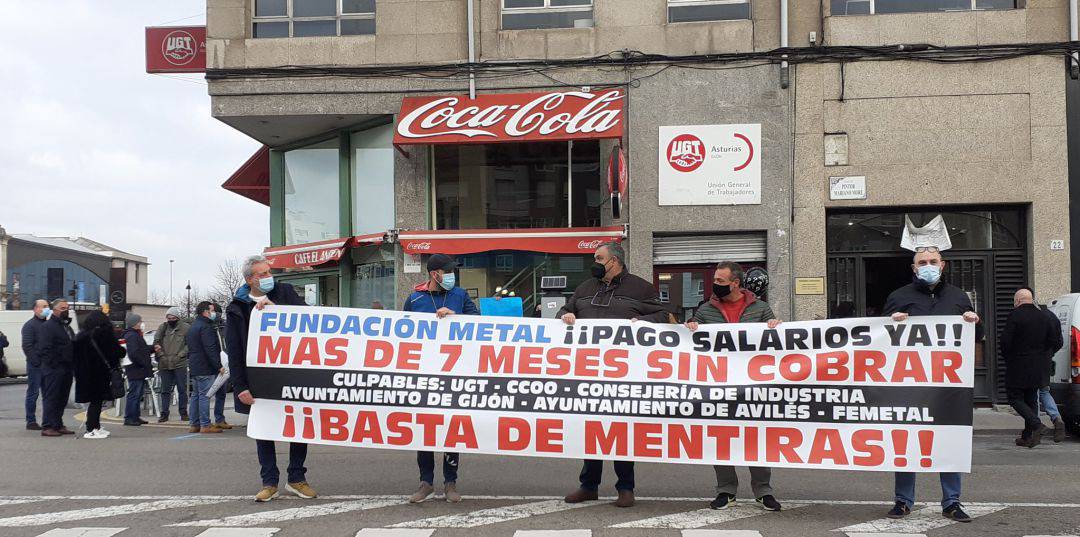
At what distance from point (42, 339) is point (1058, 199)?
1572cm

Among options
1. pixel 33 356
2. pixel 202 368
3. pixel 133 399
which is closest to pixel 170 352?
pixel 133 399

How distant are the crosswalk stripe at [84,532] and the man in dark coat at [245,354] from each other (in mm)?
1231

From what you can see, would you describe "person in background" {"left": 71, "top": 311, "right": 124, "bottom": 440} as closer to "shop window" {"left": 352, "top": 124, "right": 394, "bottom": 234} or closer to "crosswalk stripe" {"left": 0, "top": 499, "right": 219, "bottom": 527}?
"shop window" {"left": 352, "top": 124, "right": 394, "bottom": 234}

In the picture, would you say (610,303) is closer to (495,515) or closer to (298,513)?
(495,515)

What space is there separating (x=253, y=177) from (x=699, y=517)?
16608mm

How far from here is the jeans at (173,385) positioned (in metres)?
14.5

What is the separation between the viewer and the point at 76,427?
1424 cm

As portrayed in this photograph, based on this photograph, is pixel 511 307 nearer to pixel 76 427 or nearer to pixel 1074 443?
pixel 76 427

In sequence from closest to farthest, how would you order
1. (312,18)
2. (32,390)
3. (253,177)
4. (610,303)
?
1. (610,303)
2. (32,390)
3. (312,18)
4. (253,177)

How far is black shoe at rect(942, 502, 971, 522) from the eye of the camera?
646cm

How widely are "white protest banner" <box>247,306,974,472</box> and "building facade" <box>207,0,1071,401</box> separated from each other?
8.12 metres

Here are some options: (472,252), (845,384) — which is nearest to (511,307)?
(472,252)

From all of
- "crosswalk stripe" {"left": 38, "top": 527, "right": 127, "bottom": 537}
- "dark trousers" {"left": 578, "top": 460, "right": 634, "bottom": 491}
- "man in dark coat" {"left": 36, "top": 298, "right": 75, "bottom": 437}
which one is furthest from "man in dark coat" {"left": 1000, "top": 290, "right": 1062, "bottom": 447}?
"man in dark coat" {"left": 36, "top": 298, "right": 75, "bottom": 437}

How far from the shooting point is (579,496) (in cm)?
717
